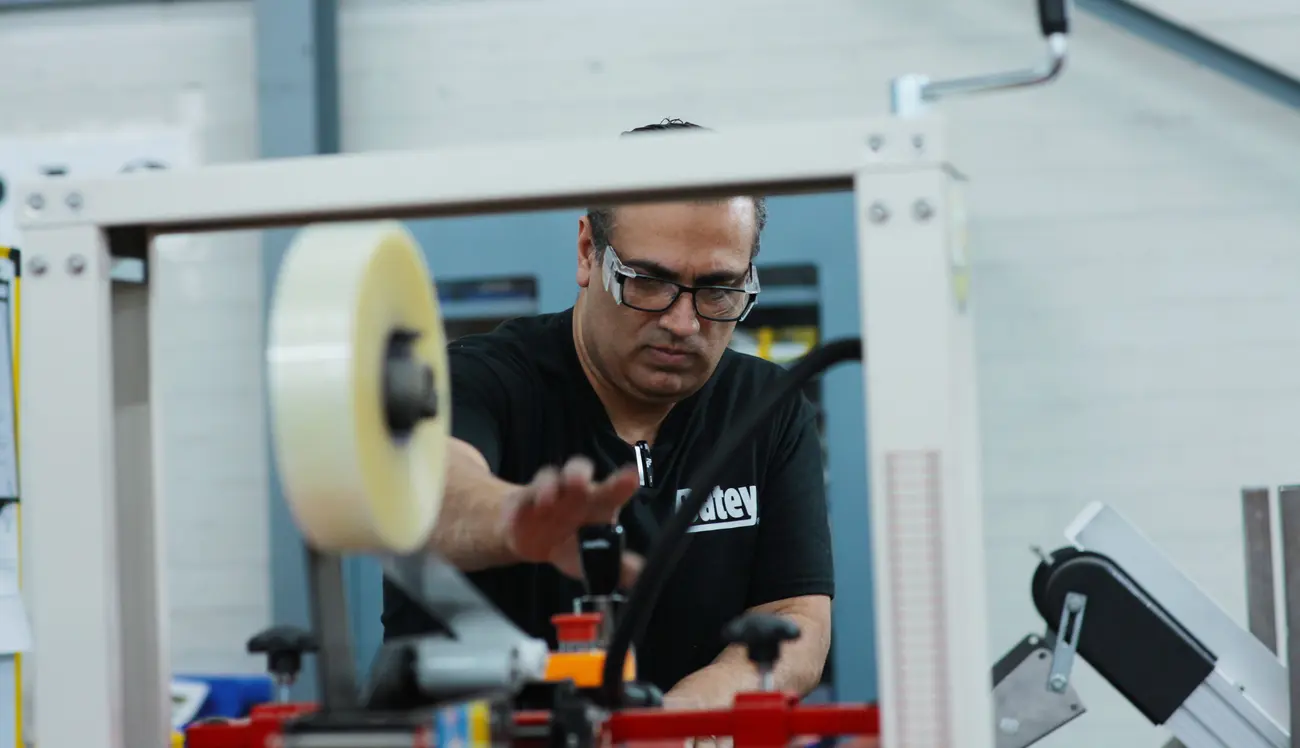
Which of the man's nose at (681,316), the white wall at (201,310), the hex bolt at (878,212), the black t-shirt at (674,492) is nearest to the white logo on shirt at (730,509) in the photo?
the black t-shirt at (674,492)

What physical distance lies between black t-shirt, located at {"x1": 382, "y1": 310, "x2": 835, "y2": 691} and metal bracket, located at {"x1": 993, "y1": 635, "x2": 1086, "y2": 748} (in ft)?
1.35

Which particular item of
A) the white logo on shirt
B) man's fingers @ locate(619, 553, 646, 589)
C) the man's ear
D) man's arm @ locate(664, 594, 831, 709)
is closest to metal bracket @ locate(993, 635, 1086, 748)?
man's arm @ locate(664, 594, 831, 709)

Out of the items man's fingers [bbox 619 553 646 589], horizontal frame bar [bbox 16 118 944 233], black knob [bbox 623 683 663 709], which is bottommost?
black knob [bbox 623 683 663 709]

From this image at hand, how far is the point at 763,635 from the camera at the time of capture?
842mm

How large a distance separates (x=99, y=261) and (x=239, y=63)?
277cm

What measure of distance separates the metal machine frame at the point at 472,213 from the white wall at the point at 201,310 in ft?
8.34

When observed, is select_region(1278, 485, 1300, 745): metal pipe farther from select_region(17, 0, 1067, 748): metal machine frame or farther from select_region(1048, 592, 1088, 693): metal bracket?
select_region(17, 0, 1067, 748): metal machine frame

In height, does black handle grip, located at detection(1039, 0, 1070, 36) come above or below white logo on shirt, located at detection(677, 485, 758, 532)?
above

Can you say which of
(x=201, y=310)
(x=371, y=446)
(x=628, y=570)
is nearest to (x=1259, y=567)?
(x=628, y=570)

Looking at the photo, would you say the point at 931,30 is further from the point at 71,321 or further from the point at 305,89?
the point at 71,321

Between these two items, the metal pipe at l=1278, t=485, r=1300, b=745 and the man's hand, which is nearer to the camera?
the man's hand

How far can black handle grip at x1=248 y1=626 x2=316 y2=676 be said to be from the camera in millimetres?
950

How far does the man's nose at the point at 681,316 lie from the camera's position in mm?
1447

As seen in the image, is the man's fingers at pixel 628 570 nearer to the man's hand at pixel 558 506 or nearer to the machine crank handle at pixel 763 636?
the man's hand at pixel 558 506
